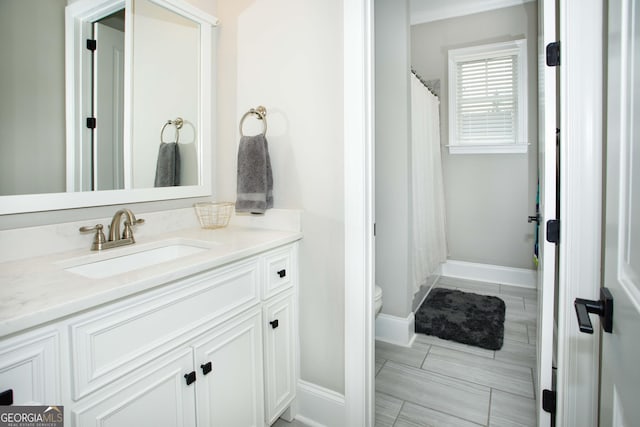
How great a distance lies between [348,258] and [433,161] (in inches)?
81.1

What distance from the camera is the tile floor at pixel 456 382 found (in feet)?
5.92

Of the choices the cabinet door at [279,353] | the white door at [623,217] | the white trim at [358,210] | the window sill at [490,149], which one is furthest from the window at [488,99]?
the white door at [623,217]

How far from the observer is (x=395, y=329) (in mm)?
2561

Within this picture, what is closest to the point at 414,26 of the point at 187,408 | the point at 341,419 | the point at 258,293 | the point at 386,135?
Result: the point at 386,135

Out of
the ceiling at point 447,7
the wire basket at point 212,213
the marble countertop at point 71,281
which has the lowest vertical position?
the marble countertop at point 71,281

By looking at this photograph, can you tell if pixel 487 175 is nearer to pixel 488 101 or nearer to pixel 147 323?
pixel 488 101

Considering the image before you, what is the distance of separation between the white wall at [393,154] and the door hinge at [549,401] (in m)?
1.21

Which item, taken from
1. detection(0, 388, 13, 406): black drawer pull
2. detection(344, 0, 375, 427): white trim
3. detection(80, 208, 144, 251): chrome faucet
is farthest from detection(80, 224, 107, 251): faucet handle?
detection(344, 0, 375, 427): white trim

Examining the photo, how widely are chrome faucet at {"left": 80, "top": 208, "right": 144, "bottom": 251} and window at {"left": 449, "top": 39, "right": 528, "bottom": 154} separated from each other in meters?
3.24

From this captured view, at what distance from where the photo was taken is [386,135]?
8.21 ft

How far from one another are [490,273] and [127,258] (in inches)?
137

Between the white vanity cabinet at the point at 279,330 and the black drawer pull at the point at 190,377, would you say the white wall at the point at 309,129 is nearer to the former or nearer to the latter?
the white vanity cabinet at the point at 279,330

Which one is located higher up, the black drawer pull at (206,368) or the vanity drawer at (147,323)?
the vanity drawer at (147,323)

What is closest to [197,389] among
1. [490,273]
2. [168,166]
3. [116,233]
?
[116,233]
